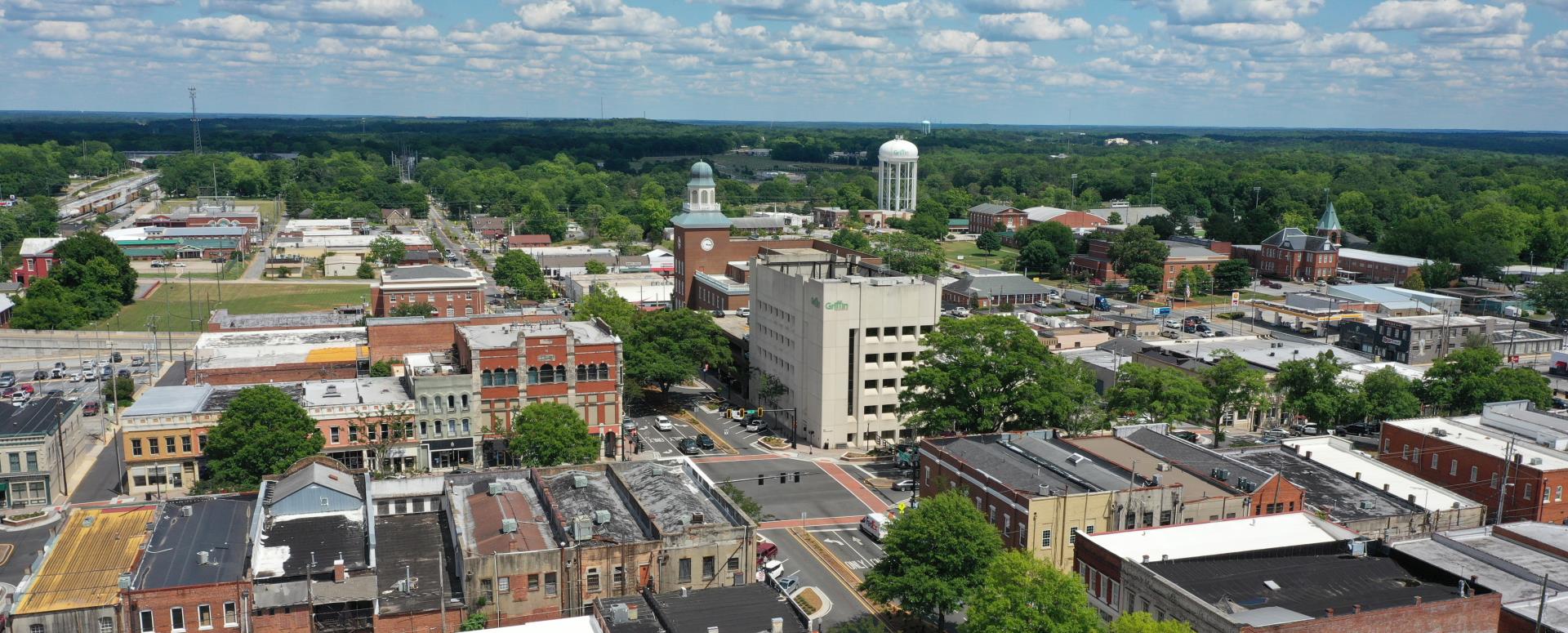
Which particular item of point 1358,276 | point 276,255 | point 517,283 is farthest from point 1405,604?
point 276,255

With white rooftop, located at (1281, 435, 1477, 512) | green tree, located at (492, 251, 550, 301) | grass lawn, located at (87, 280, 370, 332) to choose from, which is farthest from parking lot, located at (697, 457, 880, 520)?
grass lawn, located at (87, 280, 370, 332)

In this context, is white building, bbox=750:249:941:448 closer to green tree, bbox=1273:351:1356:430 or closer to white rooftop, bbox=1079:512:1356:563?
green tree, bbox=1273:351:1356:430

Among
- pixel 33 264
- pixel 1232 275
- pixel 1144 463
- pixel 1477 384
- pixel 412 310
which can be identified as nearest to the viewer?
pixel 1144 463

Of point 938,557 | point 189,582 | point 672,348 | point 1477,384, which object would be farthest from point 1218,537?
point 672,348

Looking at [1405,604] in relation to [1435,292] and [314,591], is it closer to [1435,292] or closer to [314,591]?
[314,591]

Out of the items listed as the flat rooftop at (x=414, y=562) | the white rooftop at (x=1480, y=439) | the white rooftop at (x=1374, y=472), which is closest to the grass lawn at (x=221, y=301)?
the flat rooftop at (x=414, y=562)

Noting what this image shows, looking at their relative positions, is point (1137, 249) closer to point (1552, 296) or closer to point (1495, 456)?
point (1552, 296)
